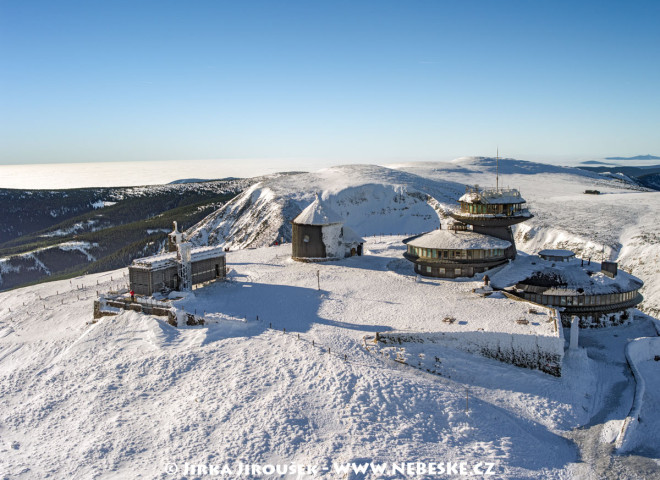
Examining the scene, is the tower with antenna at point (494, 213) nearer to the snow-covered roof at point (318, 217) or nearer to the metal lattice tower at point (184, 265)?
the snow-covered roof at point (318, 217)

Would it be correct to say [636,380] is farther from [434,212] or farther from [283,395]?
[434,212]

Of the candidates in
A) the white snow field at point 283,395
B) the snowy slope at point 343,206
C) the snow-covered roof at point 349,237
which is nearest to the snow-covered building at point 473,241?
the white snow field at point 283,395

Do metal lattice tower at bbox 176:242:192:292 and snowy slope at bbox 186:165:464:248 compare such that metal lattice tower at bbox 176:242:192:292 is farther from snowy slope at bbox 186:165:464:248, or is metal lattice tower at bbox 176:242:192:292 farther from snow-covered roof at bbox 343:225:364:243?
snowy slope at bbox 186:165:464:248

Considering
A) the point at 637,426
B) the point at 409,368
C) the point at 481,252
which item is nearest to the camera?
the point at 637,426

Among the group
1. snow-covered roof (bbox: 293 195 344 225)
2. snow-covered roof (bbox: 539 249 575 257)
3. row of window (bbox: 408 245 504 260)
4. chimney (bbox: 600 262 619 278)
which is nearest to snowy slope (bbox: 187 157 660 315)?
chimney (bbox: 600 262 619 278)

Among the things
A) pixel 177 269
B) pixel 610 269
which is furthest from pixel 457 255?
pixel 177 269

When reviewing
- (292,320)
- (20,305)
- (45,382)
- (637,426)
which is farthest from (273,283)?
(637,426)

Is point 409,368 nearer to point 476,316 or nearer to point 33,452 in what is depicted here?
point 476,316
